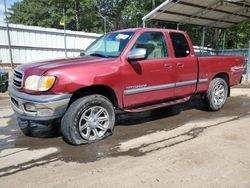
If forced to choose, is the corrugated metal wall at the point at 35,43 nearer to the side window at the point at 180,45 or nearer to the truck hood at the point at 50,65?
the side window at the point at 180,45

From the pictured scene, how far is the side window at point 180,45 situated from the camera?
6.30 meters

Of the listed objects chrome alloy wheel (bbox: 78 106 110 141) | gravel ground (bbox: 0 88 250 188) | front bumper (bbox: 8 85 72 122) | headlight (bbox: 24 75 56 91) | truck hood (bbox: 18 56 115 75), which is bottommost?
gravel ground (bbox: 0 88 250 188)

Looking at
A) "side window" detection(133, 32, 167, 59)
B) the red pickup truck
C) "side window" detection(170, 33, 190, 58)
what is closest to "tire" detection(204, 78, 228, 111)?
the red pickup truck

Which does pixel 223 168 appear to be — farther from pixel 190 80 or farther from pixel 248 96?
pixel 248 96

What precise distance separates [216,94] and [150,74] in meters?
2.50

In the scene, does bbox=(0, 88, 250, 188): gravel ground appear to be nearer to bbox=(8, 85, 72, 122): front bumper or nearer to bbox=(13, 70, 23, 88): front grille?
bbox=(8, 85, 72, 122): front bumper

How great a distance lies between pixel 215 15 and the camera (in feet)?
50.4

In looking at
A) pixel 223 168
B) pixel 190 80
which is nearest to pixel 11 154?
pixel 223 168

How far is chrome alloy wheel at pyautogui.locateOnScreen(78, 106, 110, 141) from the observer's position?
4.91 m

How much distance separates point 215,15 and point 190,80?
10.1 metres

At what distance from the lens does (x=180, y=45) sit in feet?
21.1

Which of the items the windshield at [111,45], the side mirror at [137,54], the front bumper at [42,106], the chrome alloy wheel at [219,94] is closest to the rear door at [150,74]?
the side mirror at [137,54]

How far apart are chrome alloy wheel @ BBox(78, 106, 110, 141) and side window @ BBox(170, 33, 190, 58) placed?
2.20 meters

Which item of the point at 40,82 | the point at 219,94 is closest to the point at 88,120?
the point at 40,82
